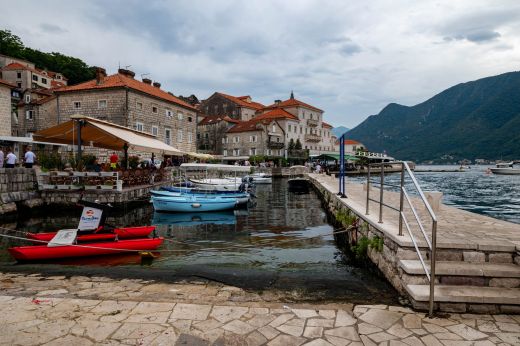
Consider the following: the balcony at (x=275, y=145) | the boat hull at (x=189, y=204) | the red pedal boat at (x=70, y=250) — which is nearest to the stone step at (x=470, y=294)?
the red pedal boat at (x=70, y=250)

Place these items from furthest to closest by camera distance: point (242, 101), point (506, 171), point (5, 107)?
point (242, 101) < point (506, 171) < point (5, 107)

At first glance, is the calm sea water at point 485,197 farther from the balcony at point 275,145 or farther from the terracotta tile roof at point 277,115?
the terracotta tile roof at point 277,115

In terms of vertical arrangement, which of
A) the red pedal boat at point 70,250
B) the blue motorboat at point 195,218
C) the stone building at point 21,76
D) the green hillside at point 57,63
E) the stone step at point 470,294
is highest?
the green hillside at point 57,63

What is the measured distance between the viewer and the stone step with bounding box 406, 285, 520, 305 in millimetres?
4287

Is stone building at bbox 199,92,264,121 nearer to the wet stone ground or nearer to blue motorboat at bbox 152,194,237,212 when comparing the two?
blue motorboat at bbox 152,194,237,212

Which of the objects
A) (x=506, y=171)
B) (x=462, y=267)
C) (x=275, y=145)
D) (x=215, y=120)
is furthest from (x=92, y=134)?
(x=506, y=171)

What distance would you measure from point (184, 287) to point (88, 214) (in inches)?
187

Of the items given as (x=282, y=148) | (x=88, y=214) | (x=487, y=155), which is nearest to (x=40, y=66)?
(x=282, y=148)

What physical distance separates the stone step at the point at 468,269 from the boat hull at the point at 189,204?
45.3ft

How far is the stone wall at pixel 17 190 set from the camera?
15452 mm

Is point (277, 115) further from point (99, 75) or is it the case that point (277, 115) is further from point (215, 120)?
point (99, 75)

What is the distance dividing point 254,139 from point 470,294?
6012cm

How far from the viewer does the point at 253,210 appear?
19.5 metres

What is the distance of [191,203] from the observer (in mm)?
17500
